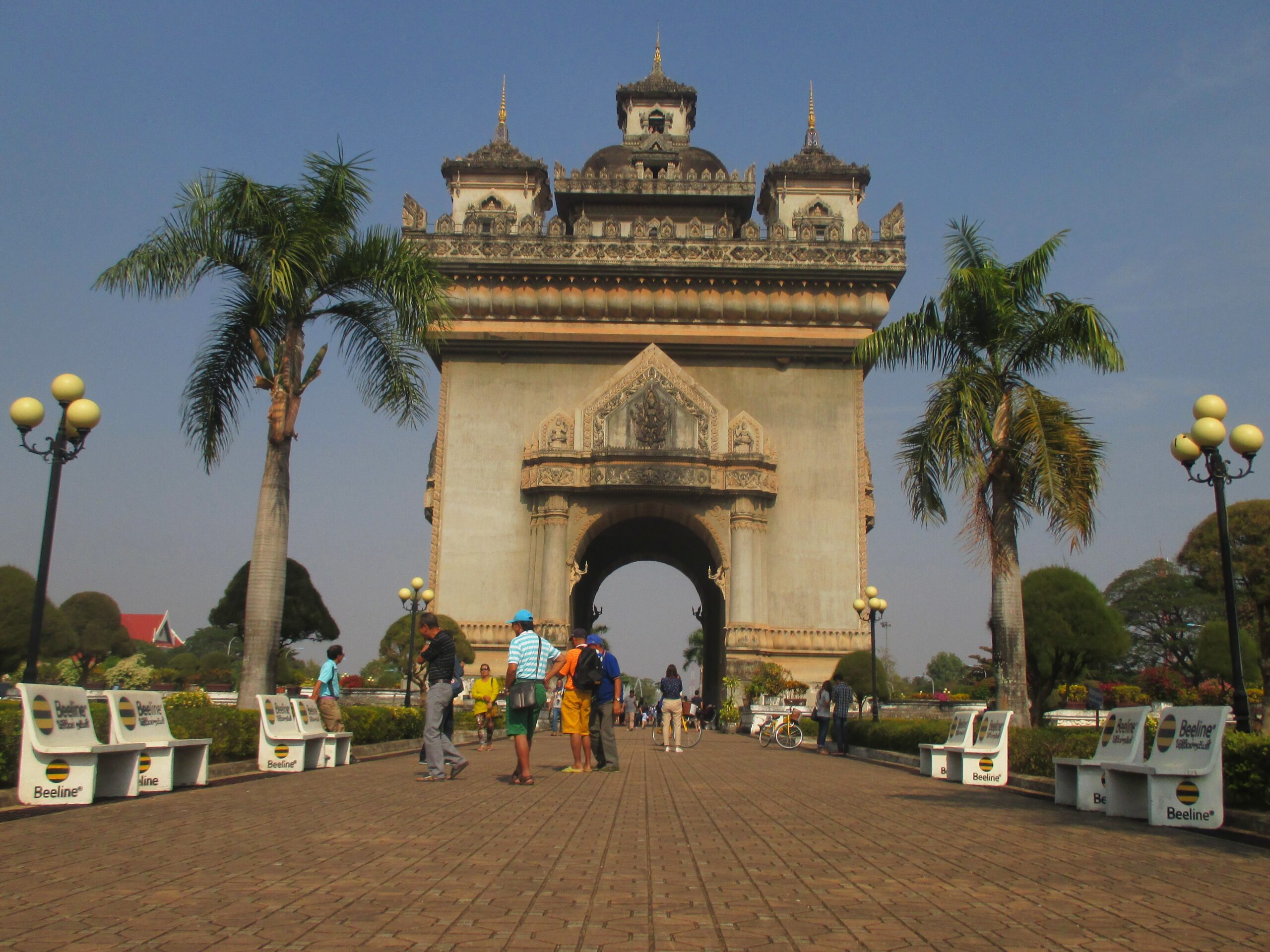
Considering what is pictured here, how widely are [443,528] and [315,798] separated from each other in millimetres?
24683

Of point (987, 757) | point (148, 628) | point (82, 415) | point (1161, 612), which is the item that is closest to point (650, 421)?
point (987, 757)

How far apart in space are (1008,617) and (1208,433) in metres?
4.97

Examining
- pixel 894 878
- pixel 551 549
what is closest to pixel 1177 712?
pixel 894 878

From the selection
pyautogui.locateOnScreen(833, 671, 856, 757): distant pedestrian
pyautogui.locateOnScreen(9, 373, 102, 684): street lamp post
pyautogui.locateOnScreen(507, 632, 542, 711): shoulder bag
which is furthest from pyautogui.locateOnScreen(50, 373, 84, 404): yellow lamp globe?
pyautogui.locateOnScreen(833, 671, 856, 757): distant pedestrian

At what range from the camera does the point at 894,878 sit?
5965 mm

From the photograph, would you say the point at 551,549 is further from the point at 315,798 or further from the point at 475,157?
the point at 315,798

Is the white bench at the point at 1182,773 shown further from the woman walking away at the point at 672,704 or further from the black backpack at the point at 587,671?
the woman walking away at the point at 672,704

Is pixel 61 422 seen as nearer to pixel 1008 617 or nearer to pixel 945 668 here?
pixel 1008 617

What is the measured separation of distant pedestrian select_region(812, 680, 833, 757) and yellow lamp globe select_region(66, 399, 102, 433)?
13.9 meters

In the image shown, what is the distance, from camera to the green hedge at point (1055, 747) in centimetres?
893

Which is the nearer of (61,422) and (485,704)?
(61,422)

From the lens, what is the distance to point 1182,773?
8492 mm

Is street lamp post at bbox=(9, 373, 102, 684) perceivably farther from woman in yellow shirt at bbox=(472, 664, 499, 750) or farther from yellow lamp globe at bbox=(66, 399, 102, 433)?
woman in yellow shirt at bbox=(472, 664, 499, 750)

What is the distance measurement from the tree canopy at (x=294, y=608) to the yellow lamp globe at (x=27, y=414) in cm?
2773
